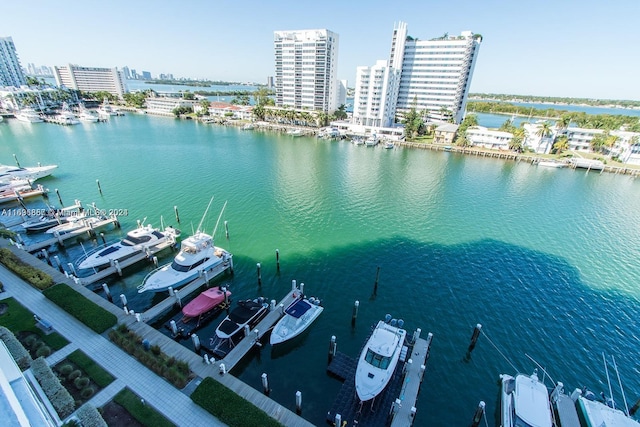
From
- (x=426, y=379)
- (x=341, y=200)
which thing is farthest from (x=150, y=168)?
(x=426, y=379)

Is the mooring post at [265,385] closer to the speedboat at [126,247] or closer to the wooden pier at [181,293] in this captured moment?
the wooden pier at [181,293]

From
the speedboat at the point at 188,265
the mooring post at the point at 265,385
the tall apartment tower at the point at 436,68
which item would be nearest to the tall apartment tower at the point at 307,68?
the tall apartment tower at the point at 436,68

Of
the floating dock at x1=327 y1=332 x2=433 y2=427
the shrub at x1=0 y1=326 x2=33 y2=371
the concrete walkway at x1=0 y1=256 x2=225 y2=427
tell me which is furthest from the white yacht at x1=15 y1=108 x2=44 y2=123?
the floating dock at x1=327 y1=332 x2=433 y2=427

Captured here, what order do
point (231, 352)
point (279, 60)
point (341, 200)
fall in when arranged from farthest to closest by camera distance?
1. point (279, 60)
2. point (341, 200)
3. point (231, 352)

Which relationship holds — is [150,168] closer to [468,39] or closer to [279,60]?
[279,60]

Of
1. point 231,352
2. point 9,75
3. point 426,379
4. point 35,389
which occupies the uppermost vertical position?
point 9,75

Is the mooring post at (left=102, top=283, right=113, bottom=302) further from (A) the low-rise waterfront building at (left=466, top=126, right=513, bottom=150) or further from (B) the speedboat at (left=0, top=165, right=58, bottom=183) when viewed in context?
(A) the low-rise waterfront building at (left=466, top=126, right=513, bottom=150)
